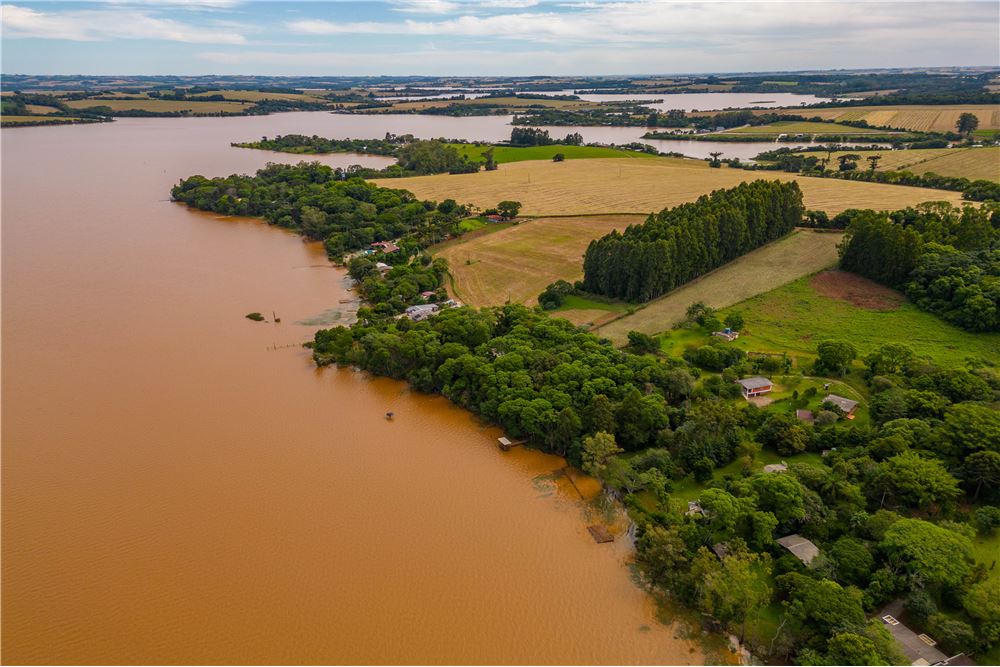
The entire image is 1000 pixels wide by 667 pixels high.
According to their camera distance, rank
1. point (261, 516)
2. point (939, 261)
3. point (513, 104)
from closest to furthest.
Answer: point (261, 516)
point (939, 261)
point (513, 104)

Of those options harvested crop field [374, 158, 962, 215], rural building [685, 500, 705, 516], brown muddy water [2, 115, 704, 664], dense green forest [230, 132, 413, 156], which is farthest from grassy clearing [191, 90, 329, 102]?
rural building [685, 500, 705, 516]

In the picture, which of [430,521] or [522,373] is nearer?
[430,521]

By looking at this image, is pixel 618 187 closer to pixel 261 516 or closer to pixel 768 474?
pixel 768 474

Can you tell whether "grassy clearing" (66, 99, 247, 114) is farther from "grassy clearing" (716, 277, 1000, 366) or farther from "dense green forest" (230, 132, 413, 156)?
"grassy clearing" (716, 277, 1000, 366)

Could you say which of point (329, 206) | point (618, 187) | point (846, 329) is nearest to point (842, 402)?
point (846, 329)

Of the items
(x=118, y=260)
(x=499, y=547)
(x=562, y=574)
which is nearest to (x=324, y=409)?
(x=499, y=547)

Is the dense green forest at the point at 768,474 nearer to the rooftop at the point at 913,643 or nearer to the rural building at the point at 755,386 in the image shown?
the rooftop at the point at 913,643

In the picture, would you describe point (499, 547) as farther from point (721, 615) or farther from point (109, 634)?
point (109, 634)
